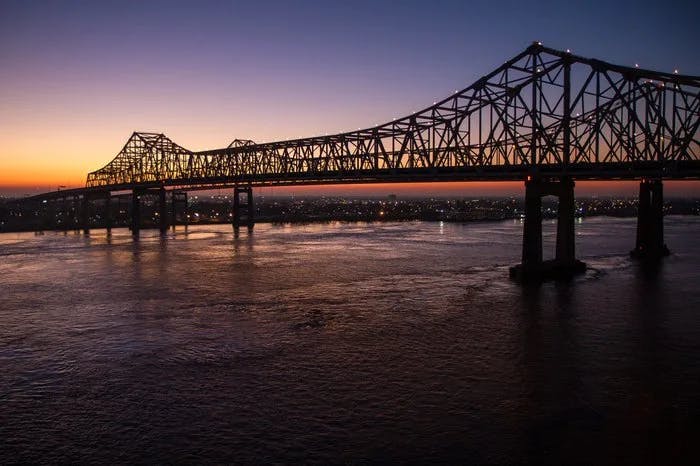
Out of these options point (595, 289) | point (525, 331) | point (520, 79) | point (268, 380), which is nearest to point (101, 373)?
A: point (268, 380)

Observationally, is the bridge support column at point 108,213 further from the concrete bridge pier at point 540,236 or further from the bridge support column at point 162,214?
the concrete bridge pier at point 540,236

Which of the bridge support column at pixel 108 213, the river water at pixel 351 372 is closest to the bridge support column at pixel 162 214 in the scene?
the bridge support column at pixel 108 213

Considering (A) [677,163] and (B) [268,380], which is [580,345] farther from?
(A) [677,163]

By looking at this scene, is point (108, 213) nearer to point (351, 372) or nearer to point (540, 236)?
point (540, 236)

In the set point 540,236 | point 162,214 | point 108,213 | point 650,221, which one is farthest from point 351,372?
point 108,213

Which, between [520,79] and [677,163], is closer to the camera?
[677,163]

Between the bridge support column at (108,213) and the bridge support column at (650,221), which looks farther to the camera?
the bridge support column at (108,213)
